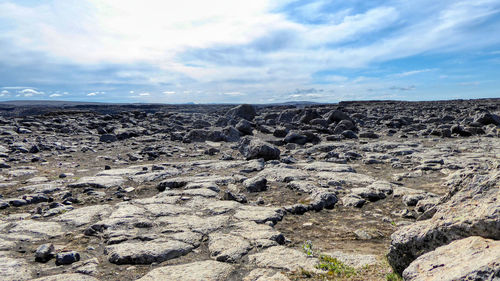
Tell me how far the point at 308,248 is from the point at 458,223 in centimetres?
162

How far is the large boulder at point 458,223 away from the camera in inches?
89.2

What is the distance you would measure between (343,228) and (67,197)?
4.61m

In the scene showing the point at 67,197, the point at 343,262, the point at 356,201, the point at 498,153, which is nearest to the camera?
the point at 343,262

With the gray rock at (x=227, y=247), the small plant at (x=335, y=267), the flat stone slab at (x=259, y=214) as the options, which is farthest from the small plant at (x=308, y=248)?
the flat stone slab at (x=259, y=214)

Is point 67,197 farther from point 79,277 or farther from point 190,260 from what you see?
point 190,260

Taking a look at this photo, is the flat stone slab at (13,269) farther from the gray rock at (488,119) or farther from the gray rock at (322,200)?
the gray rock at (488,119)

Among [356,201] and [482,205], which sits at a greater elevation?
[482,205]

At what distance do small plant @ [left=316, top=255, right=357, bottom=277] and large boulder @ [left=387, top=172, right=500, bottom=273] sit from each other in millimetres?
396

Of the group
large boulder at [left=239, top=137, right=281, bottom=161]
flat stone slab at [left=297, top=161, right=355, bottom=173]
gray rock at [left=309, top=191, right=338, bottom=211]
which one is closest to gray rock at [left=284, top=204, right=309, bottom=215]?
gray rock at [left=309, top=191, right=338, bottom=211]

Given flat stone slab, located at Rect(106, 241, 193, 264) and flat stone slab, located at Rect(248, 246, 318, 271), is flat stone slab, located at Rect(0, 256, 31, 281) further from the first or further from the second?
flat stone slab, located at Rect(248, 246, 318, 271)

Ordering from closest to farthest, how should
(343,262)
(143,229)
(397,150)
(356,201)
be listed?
(343,262) → (143,229) → (356,201) → (397,150)

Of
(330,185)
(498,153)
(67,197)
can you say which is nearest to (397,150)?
(498,153)

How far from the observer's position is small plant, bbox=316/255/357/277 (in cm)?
297

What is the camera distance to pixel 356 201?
5.10m
